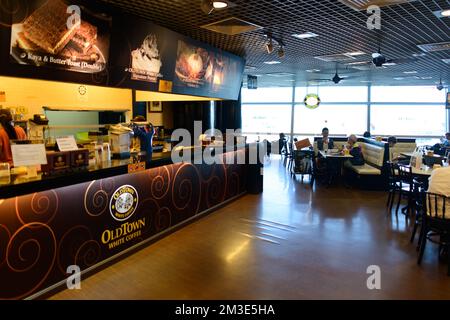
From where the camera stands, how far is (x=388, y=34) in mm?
6379

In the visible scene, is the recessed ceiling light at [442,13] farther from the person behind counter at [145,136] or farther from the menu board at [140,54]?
the person behind counter at [145,136]

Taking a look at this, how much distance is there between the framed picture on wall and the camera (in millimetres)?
9313

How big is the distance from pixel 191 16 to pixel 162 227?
312 centimetres

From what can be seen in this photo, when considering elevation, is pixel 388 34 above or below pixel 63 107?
above

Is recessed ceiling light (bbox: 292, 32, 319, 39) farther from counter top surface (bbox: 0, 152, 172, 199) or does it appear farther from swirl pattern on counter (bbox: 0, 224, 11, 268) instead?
swirl pattern on counter (bbox: 0, 224, 11, 268)

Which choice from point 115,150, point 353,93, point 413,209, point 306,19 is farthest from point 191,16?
point 353,93

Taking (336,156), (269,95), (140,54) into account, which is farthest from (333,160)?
(269,95)

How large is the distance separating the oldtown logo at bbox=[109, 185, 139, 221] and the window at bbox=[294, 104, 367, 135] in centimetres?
1385

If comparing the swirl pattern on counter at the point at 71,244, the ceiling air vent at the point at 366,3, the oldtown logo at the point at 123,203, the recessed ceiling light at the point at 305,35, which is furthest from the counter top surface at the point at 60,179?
the recessed ceiling light at the point at 305,35

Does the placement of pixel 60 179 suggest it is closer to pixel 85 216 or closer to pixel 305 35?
pixel 85 216

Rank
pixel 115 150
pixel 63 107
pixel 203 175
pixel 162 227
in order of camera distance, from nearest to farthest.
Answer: pixel 115 150, pixel 162 227, pixel 203 175, pixel 63 107

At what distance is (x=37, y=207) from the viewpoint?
322 centimetres

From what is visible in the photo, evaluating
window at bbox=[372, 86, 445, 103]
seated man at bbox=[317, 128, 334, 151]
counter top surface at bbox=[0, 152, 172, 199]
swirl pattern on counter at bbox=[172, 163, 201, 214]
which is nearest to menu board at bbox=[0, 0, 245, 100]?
counter top surface at bbox=[0, 152, 172, 199]
